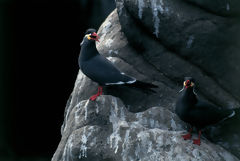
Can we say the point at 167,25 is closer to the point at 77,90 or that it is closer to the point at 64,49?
the point at 77,90

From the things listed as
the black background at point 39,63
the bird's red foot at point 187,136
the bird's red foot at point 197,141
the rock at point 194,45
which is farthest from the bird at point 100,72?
the black background at point 39,63

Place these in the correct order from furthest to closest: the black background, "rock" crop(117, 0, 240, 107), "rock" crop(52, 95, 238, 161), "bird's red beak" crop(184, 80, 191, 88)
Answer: the black background → "rock" crop(117, 0, 240, 107) → "bird's red beak" crop(184, 80, 191, 88) → "rock" crop(52, 95, 238, 161)

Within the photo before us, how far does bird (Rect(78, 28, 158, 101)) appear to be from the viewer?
5.57 meters

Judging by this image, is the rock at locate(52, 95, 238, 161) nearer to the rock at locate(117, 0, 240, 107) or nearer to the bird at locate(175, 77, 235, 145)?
the bird at locate(175, 77, 235, 145)

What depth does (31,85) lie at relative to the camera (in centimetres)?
1496

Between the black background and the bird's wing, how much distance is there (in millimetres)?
9457

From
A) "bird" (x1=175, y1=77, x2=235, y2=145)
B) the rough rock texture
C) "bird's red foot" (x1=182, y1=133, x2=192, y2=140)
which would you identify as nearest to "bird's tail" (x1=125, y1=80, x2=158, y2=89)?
the rough rock texture

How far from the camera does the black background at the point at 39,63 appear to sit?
14.4 m

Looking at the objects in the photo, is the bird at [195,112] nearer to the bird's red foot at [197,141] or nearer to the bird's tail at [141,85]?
the bird's red foot at [197,141]

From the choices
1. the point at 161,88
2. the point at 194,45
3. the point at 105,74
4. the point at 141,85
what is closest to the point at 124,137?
the point at 141,85

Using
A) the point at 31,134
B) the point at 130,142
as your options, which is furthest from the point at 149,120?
the point at 31,134

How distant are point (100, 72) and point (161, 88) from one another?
1.16 m

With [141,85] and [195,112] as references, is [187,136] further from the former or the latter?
[141,85]

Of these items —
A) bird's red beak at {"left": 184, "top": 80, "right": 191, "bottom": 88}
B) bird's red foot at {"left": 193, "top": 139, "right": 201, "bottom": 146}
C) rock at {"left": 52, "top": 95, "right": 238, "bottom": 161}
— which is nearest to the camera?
rock at {"left": 52, "top": 95, "right": 238, "bottom": 161}
